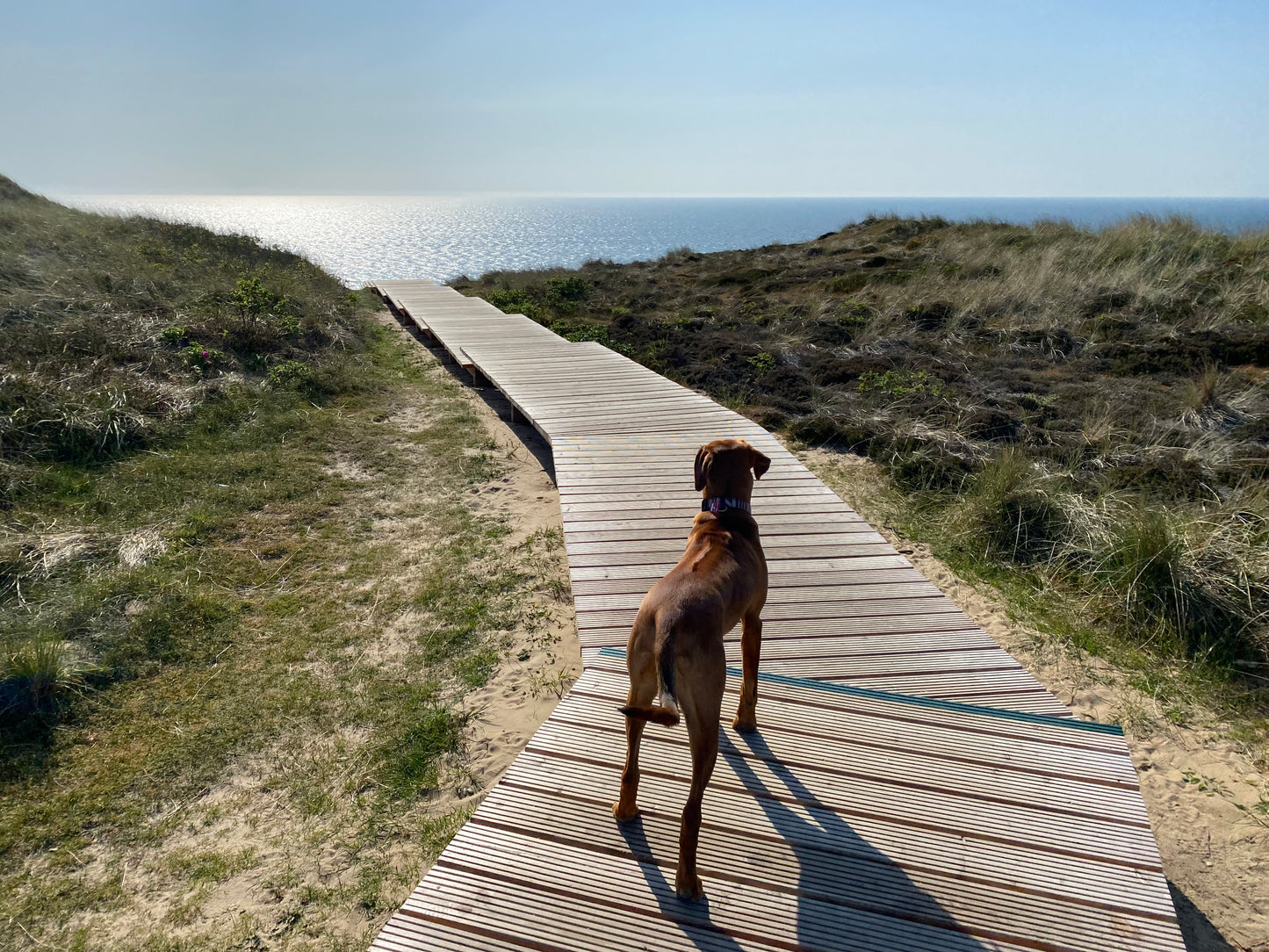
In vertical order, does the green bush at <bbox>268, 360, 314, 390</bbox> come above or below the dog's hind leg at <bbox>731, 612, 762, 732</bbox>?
above

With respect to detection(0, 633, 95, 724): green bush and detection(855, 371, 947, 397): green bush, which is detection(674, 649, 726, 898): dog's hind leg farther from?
detection(855, 371, 947, 397): green bush

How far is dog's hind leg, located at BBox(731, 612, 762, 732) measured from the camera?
289 centimetres

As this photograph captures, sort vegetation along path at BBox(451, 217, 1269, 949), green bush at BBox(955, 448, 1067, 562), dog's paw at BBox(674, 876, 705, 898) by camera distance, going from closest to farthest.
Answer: dog's paw at BBox(674, 876, 705, 898) < vegetation along path at BBox(451, 217, 1269, 949) < green bush at BBox(955, 448, 1067, 562)

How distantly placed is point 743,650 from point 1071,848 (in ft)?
4.41

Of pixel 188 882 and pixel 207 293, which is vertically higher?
pixel 207 293

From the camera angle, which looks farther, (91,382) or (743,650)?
(91,382)

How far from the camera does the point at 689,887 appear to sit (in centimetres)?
224

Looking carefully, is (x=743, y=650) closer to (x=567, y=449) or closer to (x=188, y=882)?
(x=188, y=882)

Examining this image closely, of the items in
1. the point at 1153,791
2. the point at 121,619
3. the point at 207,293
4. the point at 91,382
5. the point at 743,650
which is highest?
the point at 207,293

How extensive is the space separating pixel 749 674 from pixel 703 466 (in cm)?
95

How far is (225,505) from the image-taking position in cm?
630

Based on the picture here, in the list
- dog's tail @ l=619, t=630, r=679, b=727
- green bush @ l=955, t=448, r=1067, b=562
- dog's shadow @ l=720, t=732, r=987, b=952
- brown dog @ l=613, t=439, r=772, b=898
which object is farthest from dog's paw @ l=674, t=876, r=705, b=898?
green bush @ l=955, t=448, r=1067, b=562

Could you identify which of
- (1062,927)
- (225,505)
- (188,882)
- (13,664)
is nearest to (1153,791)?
(1062,927)

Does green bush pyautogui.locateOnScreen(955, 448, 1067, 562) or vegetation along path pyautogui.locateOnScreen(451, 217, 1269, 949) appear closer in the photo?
vegetation along path pyautogui.locateOnScreen(451, 217, 1269, 949)
